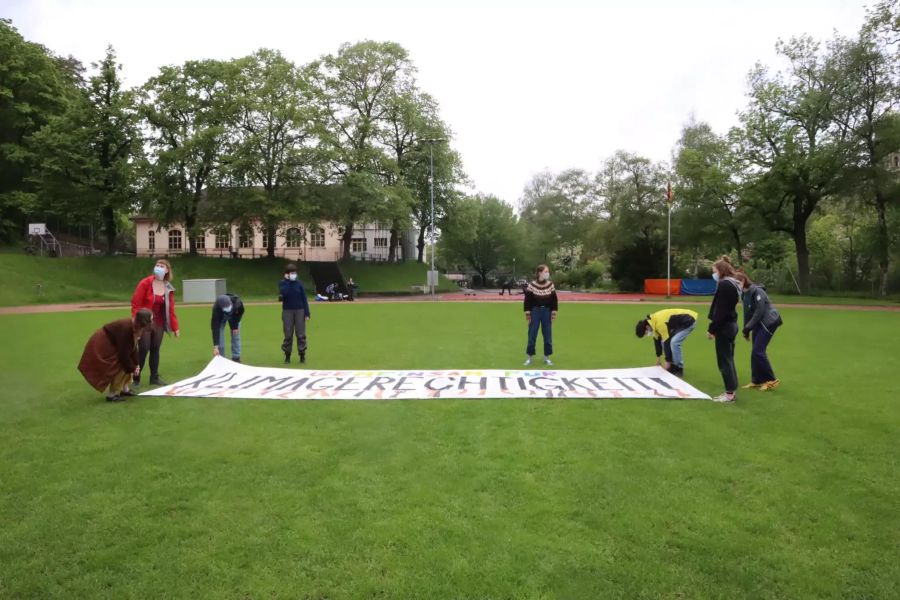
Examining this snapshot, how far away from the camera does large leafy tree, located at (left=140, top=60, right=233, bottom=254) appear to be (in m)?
43.2

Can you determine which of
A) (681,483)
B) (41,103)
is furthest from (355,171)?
(681,483)

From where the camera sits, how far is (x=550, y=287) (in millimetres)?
11586

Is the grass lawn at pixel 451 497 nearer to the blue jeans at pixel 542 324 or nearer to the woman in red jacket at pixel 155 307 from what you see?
the woman in red jacket at pixel 155 307

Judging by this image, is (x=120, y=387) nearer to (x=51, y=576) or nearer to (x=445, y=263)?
(x=51, y=576)

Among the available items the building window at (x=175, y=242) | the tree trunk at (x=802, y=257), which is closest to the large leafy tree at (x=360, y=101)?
the building window at (x=175, y=242)

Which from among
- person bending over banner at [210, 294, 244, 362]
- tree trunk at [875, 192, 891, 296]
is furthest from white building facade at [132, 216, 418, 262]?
person bending over banner at [210, 294, 244, 362]

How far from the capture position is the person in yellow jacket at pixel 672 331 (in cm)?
986

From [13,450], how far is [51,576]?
315 cm

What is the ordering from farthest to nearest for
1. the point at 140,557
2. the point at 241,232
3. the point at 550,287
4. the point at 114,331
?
the point at 241,232
the point at 550,287
the point at 114,331
the point at 140,557

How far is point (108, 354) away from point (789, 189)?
4332 centimetres

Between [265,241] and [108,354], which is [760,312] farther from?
[265,241]

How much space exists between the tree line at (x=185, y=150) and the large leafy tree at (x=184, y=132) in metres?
0.09

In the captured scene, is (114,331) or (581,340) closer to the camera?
(114,331)

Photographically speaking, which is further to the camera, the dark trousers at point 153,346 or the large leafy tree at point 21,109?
the large leafy tree at point 21,109
